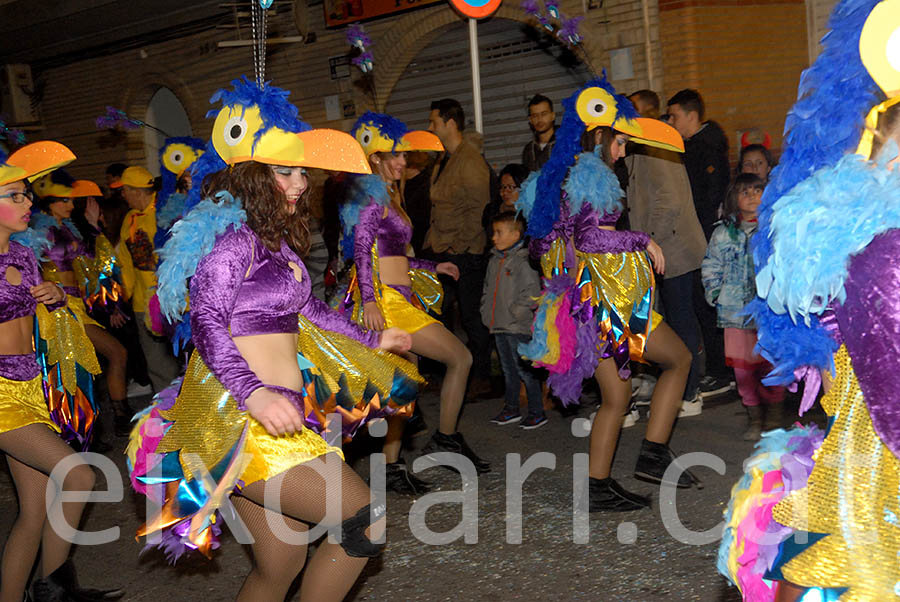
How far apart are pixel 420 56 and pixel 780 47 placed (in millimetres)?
4427

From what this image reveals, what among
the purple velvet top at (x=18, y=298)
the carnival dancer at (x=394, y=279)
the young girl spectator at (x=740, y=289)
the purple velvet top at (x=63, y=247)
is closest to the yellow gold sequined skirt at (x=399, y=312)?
the carnival dancer at (x=394, y=279)

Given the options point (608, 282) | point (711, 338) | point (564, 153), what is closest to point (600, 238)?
point (608, 282)

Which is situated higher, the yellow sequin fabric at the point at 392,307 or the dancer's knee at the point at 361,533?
the yellow sequin fabric at the point at 392,307

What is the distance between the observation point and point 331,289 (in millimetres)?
7098

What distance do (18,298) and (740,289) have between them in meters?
4.15

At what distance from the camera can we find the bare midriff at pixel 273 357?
3.14 meters

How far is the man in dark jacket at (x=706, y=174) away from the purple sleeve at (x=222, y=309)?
4.66 metres

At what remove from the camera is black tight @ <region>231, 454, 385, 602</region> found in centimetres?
298

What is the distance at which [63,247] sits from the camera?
7.39m

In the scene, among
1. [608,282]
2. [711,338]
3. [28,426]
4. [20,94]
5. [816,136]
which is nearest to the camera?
[816,136]

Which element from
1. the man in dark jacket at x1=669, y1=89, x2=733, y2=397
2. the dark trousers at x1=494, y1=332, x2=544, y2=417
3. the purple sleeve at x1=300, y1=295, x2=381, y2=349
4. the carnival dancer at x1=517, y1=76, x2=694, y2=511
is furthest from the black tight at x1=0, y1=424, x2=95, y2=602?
the man in dark jacket at x1=669, y1=89, x2=733, y2=397

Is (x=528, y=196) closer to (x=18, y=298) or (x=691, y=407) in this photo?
(x=691, y=407)

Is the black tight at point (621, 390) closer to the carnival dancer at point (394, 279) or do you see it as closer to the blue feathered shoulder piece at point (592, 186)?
the blue feathered shoulder piece at point (592, 186)

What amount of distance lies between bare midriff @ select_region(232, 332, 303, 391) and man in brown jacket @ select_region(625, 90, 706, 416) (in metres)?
3.99
